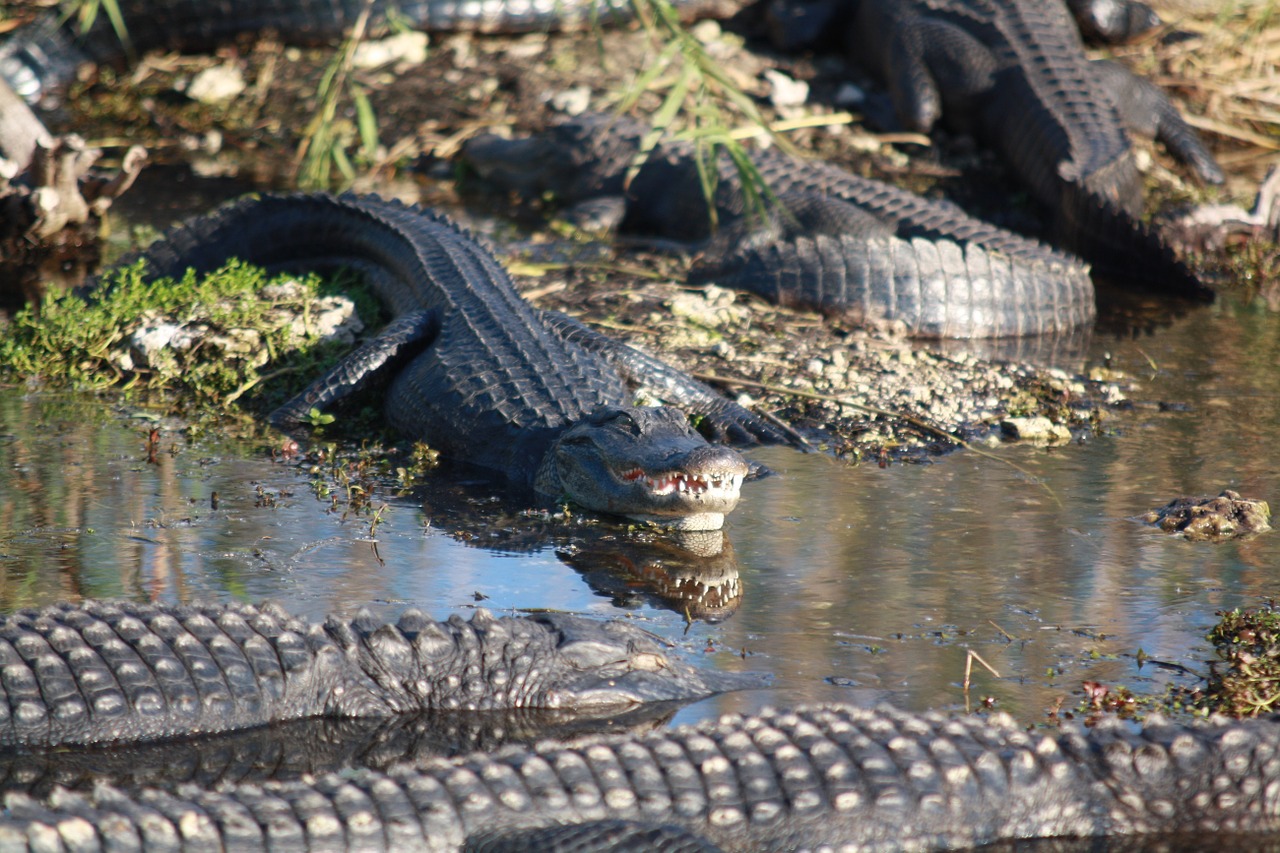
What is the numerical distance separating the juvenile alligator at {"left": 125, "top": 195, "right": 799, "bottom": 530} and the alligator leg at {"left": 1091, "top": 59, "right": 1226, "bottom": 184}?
5925 mm

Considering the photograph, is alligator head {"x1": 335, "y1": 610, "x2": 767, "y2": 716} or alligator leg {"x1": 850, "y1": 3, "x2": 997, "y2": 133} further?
alligator leg {"x1": 850, "y1": 3, "x2": 997, "y2": 133}

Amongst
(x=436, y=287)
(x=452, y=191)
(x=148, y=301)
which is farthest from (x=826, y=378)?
(x=452, y=191)

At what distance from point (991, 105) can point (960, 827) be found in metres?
8.71

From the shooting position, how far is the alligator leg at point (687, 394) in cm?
600

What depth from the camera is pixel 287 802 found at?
259cm

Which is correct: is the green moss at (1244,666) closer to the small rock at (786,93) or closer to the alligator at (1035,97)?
the alligator at (1035,97)

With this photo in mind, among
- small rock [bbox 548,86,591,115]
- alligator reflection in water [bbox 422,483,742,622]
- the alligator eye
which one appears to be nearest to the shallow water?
alligator reflection in water [bbox 422,483,742,622]

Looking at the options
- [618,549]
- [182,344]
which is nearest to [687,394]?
[618,549]

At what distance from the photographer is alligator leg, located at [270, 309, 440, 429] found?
6.07m

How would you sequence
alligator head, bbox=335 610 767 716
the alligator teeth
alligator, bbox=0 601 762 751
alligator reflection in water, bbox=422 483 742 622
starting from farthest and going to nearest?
the alligator teeth → alligator reflection in water, bbox=422 483 742 622 → alligator head, bbox=335 610 767 716 → alligator, bbox=0 601 762 751

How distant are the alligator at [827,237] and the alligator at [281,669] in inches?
164

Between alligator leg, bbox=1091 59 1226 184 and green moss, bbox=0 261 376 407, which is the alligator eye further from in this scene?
alligator leg, bbox=1091 59 1226 184

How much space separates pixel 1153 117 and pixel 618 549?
7785 mm

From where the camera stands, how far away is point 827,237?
308 inches
